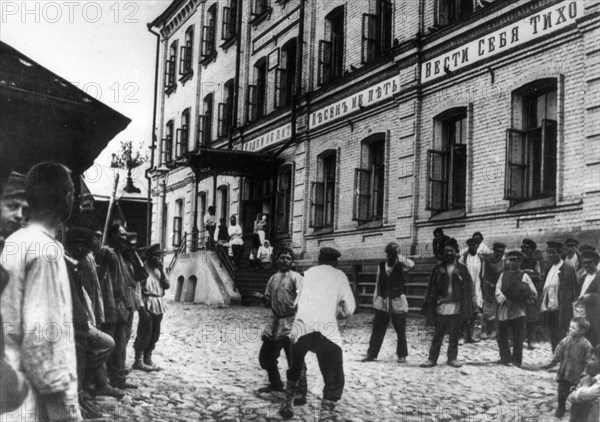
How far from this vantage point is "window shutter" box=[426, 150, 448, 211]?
30.6 ft

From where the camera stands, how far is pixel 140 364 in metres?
5.98

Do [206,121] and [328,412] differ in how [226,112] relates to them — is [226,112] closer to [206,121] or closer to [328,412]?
[206,121]

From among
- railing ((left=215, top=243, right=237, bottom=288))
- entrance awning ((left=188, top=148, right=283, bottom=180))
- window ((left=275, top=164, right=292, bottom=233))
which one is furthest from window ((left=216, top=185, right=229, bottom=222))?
railing ((left=215, top=243, right=237, bottom=288))

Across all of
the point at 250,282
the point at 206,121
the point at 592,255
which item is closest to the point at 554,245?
the point at 592,255

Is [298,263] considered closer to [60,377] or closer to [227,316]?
[227,316]

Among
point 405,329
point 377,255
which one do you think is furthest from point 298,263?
point 405,329

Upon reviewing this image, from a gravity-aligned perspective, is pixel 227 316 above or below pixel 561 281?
below

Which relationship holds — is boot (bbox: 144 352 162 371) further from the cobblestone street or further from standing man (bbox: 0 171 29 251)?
standing man (bbox: 0 171 29 251)

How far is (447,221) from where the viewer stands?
9.23m

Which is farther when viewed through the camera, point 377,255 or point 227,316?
point 377,255

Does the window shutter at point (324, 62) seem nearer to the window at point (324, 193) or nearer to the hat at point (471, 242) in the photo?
the window at point (324, 193)

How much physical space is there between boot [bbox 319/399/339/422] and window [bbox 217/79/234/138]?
620cm

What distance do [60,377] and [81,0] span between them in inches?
170

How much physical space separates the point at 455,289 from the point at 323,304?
237 centimetres
